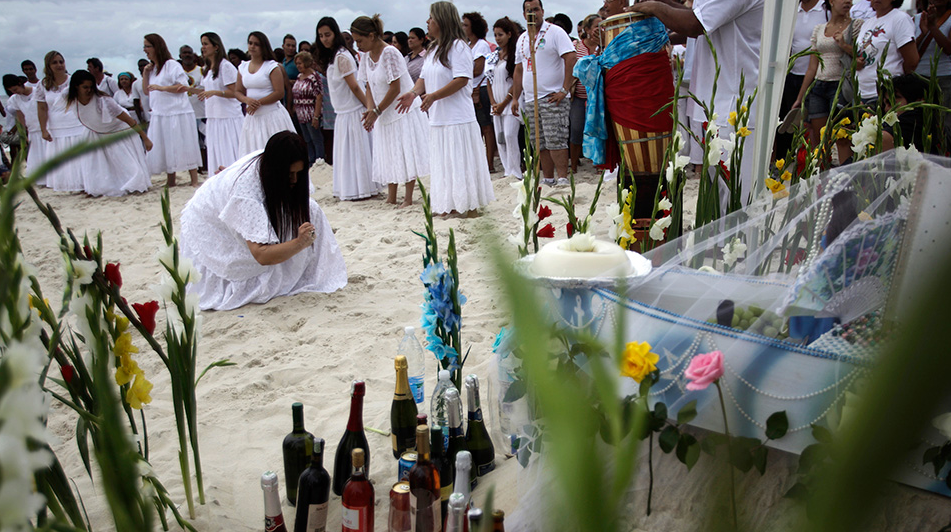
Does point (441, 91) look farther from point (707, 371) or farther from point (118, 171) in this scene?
point (707, 371)

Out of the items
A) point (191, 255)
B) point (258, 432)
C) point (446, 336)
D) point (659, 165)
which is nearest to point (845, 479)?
point (446, 336)

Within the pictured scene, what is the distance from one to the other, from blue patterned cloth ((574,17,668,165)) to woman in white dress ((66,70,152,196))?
5112 millimetres

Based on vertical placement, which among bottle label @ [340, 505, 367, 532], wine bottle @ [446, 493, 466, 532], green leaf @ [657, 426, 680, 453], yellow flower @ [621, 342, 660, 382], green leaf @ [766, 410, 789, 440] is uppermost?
yellow flower @ [621, 342, 660, 382]

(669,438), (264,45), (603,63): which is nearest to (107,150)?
(264,45)

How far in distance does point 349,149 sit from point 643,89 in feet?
13.1

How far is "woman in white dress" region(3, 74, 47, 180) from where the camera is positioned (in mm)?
8117

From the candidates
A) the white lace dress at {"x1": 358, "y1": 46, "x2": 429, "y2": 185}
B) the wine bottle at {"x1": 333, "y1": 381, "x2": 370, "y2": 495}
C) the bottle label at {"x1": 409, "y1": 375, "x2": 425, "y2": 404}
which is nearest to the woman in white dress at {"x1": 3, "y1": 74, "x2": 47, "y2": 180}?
the white lace dress at {"x1": 358, "y1": 46, "x2": 429, "y2": 185}

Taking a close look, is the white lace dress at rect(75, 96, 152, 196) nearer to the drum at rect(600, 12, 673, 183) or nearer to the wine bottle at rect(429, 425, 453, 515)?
the drum at rect(600, 12, 673, 183)

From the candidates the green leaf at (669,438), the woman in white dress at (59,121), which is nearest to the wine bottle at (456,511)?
the green leaf at (669,438)

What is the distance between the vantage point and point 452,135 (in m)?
5.28

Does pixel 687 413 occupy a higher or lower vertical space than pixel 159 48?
lower

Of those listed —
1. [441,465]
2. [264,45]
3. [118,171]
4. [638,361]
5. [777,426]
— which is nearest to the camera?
[638,361]

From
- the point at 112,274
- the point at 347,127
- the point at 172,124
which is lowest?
the point at 112,274

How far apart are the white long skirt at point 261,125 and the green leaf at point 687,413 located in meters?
5.48
